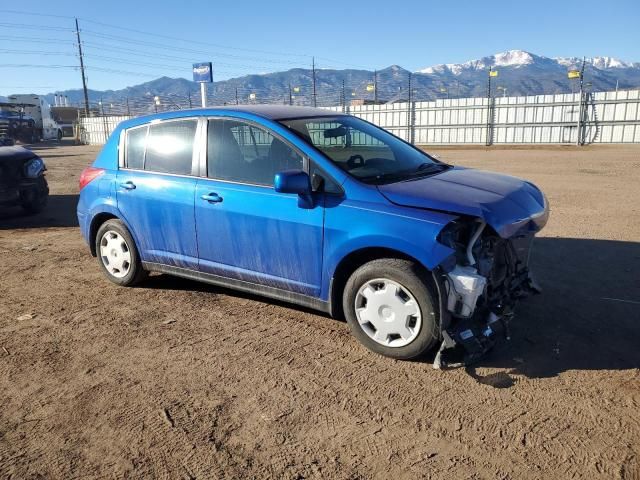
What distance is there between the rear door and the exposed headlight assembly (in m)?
4.96

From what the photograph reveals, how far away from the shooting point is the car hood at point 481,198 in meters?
3.29

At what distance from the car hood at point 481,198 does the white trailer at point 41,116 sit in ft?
146

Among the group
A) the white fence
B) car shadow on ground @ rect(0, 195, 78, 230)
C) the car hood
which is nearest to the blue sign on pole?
the white fence

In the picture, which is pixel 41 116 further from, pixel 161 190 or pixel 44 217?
pixel 161 190

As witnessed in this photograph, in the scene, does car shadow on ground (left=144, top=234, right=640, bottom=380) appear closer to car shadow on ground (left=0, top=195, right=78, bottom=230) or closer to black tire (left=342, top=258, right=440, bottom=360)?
black tire (left=342, top=258, right=440, bottom=360)

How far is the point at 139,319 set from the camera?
4449mm

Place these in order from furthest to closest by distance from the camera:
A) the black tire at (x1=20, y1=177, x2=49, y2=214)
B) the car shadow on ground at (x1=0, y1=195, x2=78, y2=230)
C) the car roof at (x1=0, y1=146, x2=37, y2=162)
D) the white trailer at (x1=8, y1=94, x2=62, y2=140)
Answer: the white trailer at (x1=8, y1=94, x2=62, y2=140)
the black tire at (x1=20, y1=177, x2=49, y2=214)
the car shadow on ground at (x1=0, y1=195, x2=78, y2=230)
the car roof at (x1=0, y1=146, x2=37, y2=162)

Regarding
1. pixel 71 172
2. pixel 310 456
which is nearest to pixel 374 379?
pixel 310 456

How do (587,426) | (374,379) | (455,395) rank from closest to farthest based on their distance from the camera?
1. (587,426)
2. (455,395)
3. (374,379)

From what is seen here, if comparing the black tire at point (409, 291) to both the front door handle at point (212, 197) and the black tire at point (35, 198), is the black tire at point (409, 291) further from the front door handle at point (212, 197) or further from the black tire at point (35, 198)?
the black tire at point (35, 198)

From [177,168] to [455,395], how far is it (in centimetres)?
304

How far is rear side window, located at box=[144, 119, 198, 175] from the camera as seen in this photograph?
4.58 m

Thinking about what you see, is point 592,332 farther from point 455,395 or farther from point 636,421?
point 455,395

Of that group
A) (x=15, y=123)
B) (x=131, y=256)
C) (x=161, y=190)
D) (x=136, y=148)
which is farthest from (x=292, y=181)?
(x=15, y=123)
